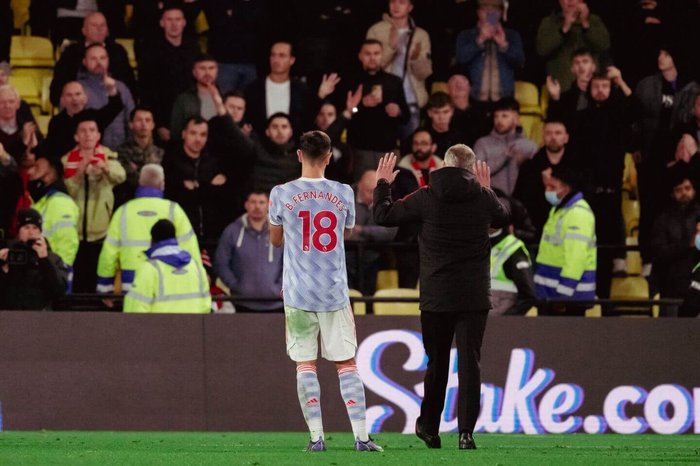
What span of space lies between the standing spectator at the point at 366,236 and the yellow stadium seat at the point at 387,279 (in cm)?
26

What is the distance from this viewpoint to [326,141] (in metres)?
10.2

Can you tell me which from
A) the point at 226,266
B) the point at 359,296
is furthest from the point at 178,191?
the point at 359,296

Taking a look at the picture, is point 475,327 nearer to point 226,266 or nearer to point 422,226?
point 422,226

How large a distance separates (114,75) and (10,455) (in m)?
9.18

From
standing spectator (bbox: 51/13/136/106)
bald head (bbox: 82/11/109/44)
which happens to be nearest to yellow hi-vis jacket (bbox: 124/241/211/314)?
standing spectator (bbox: 51/13/136/106)

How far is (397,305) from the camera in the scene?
668 inches

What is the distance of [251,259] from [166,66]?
327 cm

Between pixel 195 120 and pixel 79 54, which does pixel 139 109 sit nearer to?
pixel 195 120

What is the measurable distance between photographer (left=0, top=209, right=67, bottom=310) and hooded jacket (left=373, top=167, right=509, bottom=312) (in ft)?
17.2

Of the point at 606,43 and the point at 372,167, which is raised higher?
the point at 606,43

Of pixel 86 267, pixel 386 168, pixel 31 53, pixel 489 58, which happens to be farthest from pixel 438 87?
pixel 386 168

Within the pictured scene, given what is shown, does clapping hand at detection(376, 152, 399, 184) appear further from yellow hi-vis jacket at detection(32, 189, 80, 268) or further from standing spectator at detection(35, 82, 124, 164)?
standing spectator at detection(35, 82, 124, 164)

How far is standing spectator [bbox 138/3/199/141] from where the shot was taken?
18.6 meters

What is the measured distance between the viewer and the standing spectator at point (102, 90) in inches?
701
